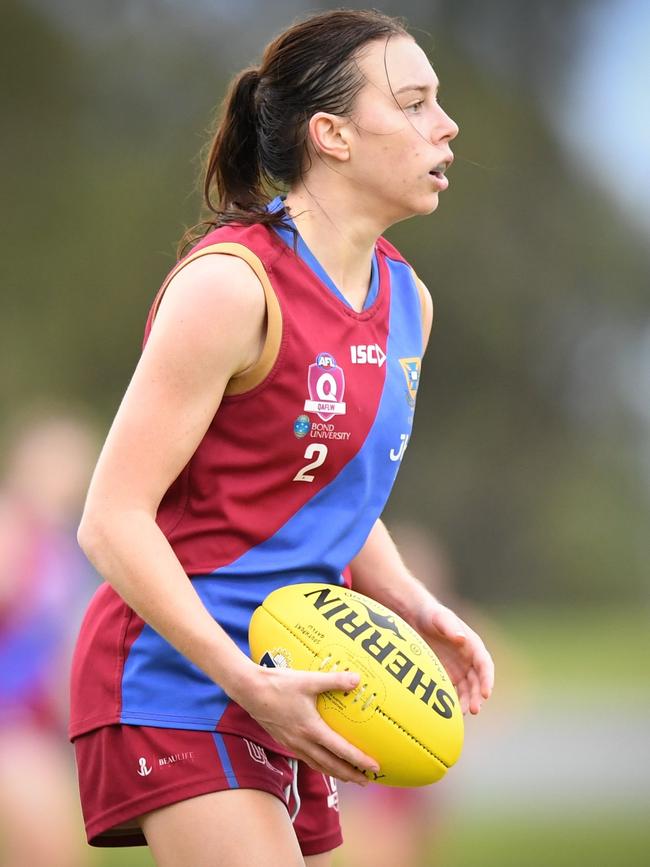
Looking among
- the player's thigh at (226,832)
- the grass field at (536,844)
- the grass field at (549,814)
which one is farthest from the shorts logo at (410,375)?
the grass field at (536,844)

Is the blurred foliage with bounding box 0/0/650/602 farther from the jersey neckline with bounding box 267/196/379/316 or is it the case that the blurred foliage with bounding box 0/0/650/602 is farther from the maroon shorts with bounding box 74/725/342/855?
the maroon shorts with bounding box 74/725/342/855

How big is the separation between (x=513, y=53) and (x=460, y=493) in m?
6.44

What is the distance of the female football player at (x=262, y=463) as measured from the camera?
2414 mm

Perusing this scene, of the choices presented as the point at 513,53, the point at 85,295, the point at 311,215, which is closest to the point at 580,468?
the point at 513,53

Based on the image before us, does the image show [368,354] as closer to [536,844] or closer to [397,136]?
[397,136]

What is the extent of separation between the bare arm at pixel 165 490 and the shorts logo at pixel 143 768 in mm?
231

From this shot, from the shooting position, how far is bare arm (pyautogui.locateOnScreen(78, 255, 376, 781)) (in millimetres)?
2363

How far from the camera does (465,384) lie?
1955 centimetres

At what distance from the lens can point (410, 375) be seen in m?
2.85

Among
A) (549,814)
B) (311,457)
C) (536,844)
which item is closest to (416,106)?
(311,457)

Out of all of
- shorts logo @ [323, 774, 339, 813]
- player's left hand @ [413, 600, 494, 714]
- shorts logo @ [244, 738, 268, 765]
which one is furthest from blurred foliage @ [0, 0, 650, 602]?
shorts logo @ [244, 738, 268, 765]

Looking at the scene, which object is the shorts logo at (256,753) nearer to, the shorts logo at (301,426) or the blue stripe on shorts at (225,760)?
the blue stripe on shorts at (225,760)

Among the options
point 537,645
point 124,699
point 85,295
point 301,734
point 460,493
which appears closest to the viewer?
point 301,734

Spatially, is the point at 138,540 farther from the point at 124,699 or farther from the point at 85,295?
the point at 85,295
